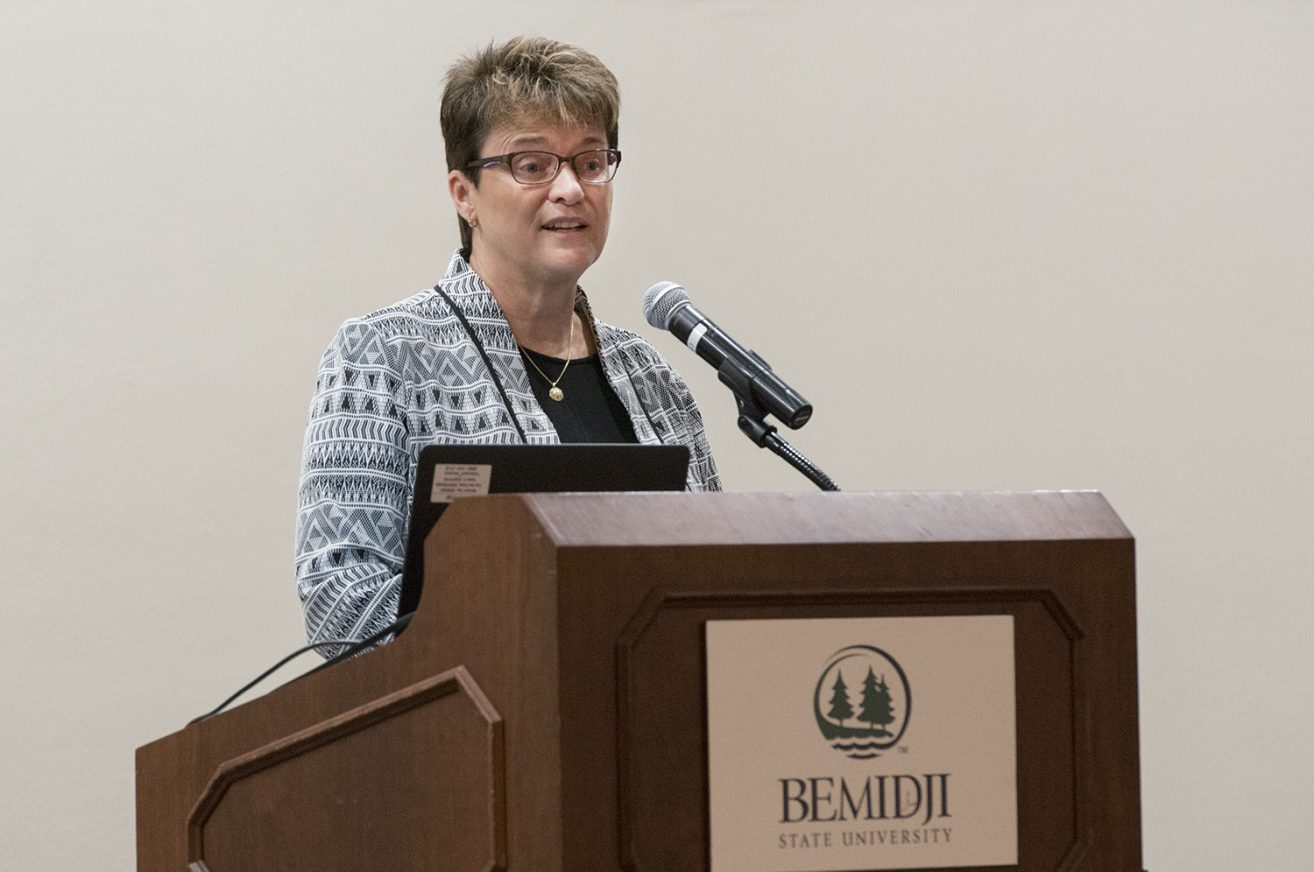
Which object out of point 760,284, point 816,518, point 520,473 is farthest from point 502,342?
point 760,284

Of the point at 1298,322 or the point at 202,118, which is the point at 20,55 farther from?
the point at 1298,322

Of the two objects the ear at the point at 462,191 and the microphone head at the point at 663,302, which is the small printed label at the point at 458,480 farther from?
the ear at the point at 462,191

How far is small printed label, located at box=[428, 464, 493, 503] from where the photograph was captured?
4.63 ft

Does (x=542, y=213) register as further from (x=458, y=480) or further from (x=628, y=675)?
(x=628, y=675)

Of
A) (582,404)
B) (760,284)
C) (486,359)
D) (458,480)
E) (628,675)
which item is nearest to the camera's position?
(628,675)

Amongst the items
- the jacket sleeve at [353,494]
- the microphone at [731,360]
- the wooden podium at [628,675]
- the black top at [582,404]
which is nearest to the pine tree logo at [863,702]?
the wooden podium at [628,675]

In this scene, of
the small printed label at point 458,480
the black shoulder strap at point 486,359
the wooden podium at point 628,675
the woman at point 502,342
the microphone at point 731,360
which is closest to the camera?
the wooden podium at point 628,675

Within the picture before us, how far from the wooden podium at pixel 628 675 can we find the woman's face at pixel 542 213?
84 centimetres

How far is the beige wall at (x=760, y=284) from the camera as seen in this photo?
10.4ft

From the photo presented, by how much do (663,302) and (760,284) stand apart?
1761 mm

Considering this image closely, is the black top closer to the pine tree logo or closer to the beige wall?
the pine tree logo

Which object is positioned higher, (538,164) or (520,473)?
(538,164)

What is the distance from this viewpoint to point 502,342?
2055 millimetres

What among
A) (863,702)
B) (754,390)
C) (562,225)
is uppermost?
(562,225)
